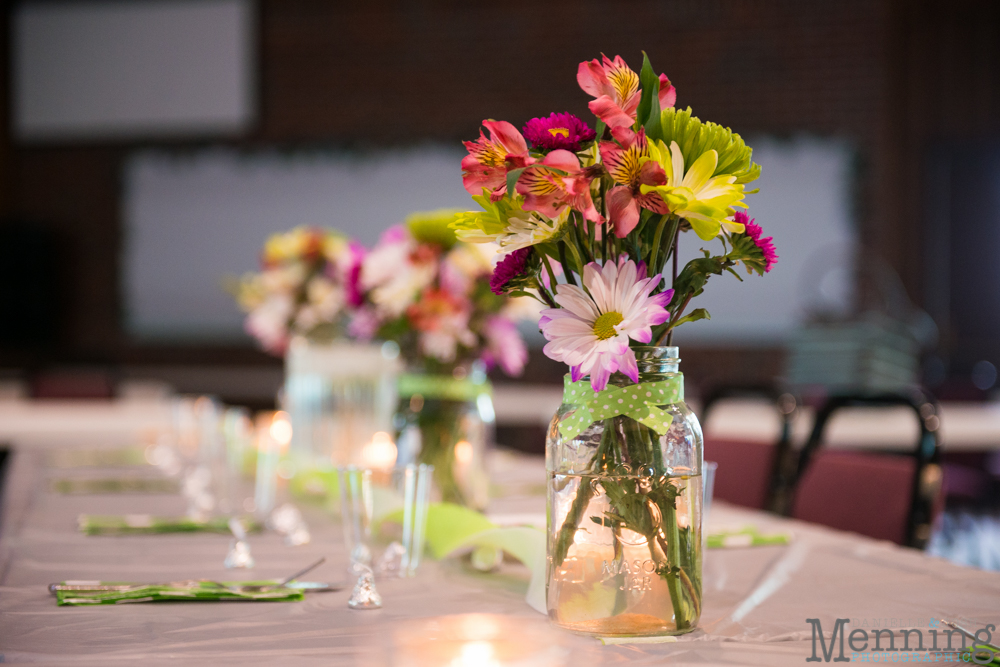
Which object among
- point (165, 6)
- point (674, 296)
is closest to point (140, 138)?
point (165, 6)

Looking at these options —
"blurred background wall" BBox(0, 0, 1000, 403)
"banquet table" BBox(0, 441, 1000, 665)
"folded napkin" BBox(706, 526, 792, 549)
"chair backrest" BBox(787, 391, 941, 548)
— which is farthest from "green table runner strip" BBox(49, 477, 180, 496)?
"blurred background wall" BBox(0, 0, 1000, 403)

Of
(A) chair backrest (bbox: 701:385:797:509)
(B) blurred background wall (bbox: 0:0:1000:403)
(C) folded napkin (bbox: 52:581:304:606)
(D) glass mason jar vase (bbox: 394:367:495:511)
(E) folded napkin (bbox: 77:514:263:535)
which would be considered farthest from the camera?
(B) blurred background wall (bbox: 0:0:1000:403)

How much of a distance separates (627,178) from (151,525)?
985 mm

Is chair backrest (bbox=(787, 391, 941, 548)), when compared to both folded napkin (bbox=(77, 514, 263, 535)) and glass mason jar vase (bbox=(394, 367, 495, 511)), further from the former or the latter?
folded napkin (bbox=(77, 514, 263, 535))

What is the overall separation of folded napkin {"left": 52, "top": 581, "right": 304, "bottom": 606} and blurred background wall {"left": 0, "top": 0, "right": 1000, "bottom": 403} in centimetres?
621

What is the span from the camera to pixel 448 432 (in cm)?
162

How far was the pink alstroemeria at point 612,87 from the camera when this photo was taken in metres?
0.90

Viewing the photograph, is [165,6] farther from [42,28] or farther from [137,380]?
[137,380]

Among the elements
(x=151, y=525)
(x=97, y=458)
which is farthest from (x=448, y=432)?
(x=97, y=458)

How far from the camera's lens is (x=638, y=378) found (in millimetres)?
904

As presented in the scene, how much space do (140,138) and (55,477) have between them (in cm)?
628

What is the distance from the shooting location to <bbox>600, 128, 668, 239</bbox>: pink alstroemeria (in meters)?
0.88

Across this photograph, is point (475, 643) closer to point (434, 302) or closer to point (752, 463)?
point (434, 302)

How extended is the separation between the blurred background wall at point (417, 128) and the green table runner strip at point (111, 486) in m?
5.26
